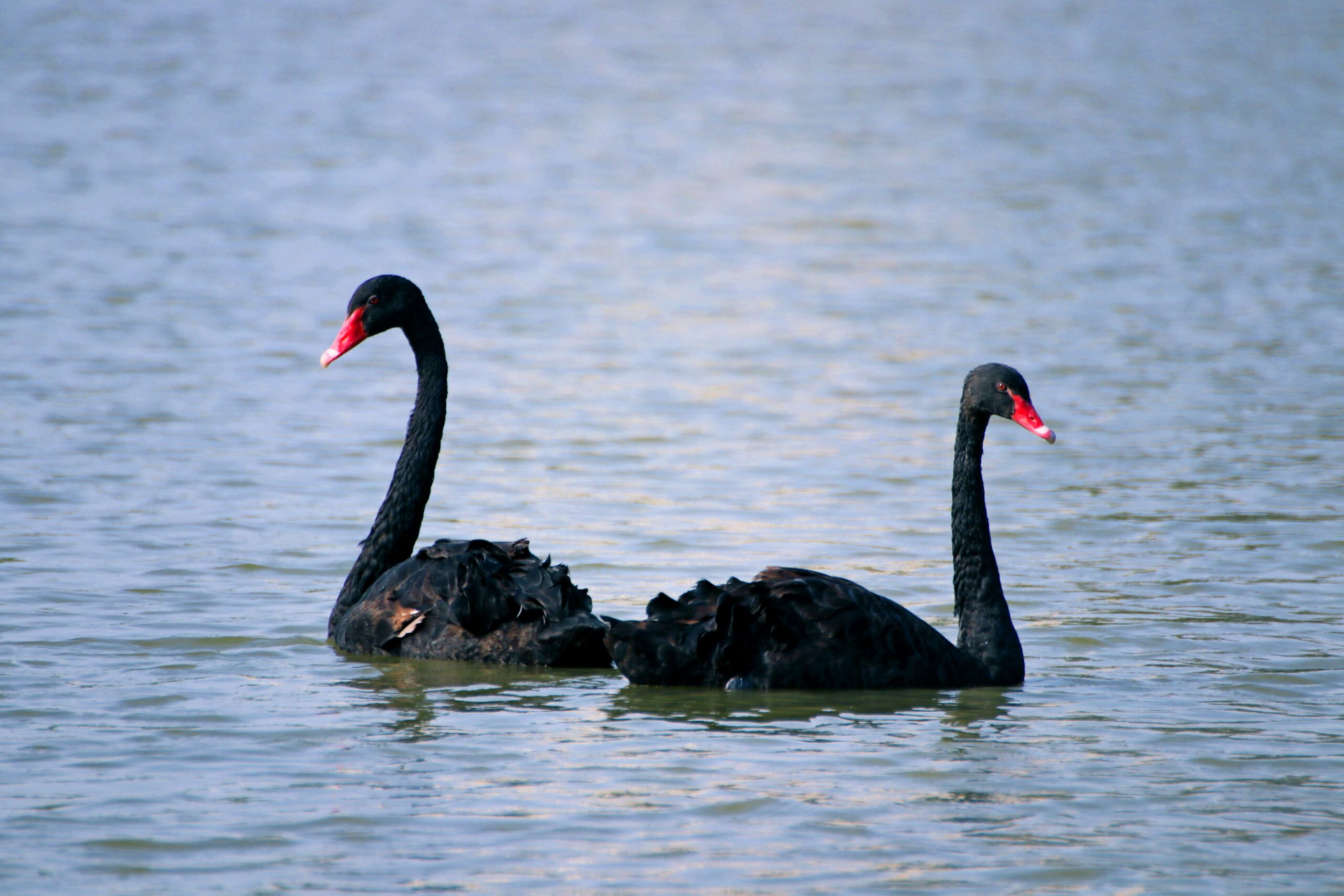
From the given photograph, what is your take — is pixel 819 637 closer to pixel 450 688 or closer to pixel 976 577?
pixel 976 577

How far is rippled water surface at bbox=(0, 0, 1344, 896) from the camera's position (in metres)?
5.98

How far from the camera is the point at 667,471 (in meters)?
12.3

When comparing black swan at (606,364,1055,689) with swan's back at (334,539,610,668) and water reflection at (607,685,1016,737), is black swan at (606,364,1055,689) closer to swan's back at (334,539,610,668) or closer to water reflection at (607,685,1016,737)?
water reflection at (607,685,1016,737)

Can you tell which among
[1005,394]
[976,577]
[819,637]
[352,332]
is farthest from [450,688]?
[1005,394]

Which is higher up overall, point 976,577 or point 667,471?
point 667,471

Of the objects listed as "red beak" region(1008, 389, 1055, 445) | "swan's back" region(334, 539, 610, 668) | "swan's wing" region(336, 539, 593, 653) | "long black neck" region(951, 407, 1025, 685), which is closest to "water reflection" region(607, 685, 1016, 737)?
"long black neck" region(951, 407, 1025, 685)

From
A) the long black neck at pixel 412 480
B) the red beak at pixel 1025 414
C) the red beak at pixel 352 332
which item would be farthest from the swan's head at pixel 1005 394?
the red beak at pixel 352 332

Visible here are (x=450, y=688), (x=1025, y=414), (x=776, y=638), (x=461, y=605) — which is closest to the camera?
(x=776, y=638)

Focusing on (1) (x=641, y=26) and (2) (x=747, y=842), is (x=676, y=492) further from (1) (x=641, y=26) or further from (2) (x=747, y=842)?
(1) (x=641, y=26)

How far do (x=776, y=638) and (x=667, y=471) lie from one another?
497 cm

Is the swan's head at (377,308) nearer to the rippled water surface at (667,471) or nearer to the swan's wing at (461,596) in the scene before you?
the swan's wing at (461,596)

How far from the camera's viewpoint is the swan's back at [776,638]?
7305 mm

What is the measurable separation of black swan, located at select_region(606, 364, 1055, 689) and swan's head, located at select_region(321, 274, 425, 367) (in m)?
2.24

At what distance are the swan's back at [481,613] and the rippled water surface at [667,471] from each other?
13cm
